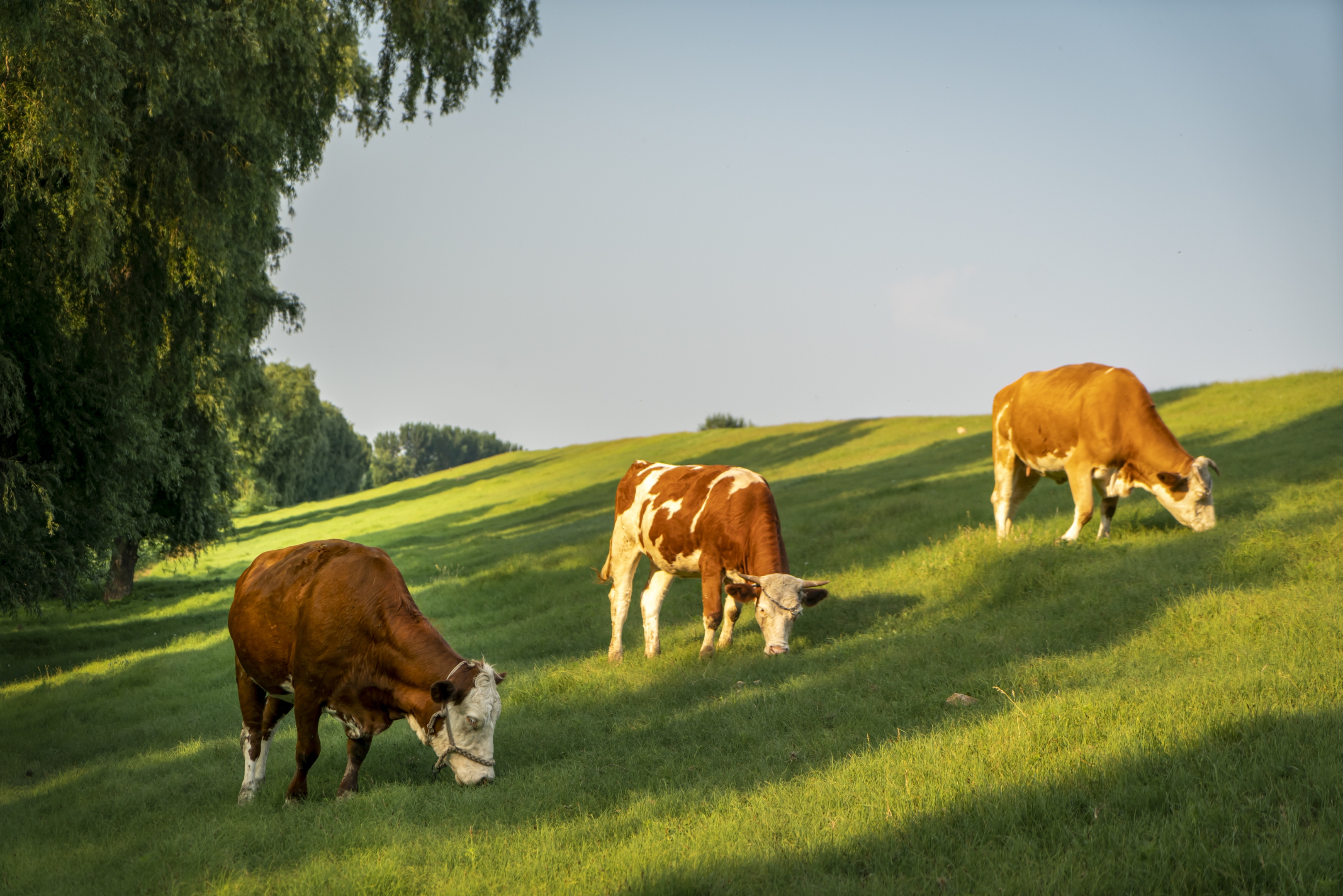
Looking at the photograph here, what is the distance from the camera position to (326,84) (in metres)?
14.8

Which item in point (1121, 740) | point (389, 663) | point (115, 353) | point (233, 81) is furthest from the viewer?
point (115, 353)

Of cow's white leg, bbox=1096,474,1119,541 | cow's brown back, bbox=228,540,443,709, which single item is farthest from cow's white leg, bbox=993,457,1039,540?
cow's brown back, bbox=228,540,443,709

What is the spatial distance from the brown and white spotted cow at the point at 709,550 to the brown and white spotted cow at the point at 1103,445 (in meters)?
5.55

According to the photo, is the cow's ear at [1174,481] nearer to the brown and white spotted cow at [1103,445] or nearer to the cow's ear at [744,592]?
the brown and white spotted cow at [1103,445]

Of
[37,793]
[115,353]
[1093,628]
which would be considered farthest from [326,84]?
[1093,628]

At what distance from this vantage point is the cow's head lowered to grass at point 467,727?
7.44 metres

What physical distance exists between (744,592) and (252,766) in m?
5.91

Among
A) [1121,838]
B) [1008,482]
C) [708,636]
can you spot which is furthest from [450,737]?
[1008,482]

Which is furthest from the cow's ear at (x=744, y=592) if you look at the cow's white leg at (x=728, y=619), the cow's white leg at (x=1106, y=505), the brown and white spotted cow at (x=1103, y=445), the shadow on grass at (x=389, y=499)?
the shadow on grass at (x=389, y=499)

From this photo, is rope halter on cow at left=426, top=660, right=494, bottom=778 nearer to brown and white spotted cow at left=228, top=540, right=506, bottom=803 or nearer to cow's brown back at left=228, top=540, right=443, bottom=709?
brown and white spotted cow at left=228, top=540, right=506, bottom=803

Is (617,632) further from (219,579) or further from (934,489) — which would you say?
(219,579)

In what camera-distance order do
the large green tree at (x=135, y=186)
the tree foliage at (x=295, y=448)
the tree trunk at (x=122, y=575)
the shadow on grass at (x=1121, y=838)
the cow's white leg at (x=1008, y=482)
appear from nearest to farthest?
the shadow on grass at (x=1121, y=838)
the large green tree at (x=135, y=186)
the cow's white leg at (x=1008, y=482)
the tree trunk at (x=122, y=575)
the tree foliage at (x=295, y=448)

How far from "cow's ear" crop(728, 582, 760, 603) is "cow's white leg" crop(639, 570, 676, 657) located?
1512 mm

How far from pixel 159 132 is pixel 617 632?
9.72 m
